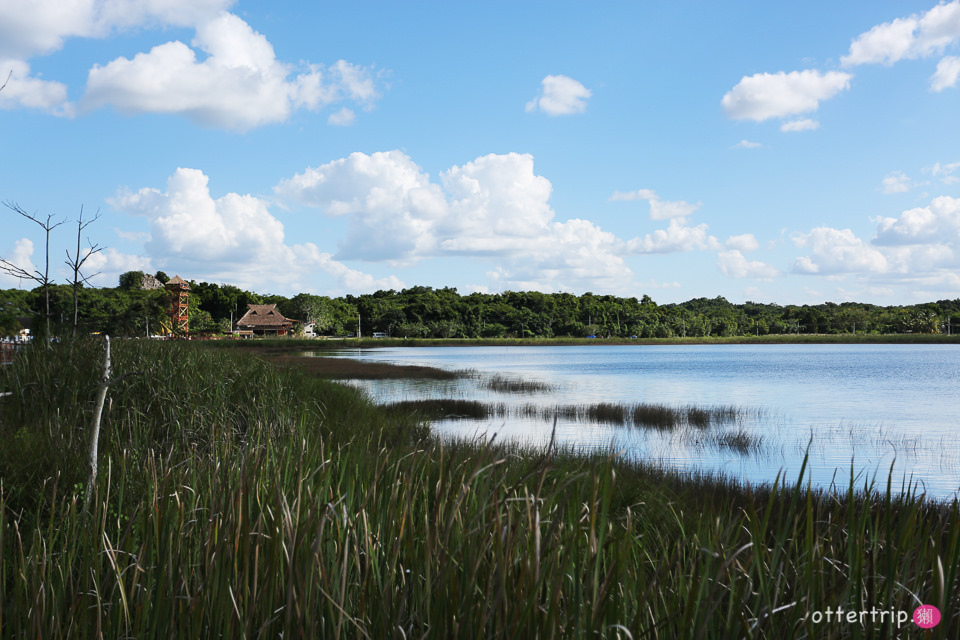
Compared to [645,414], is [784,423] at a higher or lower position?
lower

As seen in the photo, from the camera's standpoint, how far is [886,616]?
1.61m

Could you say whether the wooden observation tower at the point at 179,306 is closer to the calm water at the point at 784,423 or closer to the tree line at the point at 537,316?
the calm water at the point at 784,423

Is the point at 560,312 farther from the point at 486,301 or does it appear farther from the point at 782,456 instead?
A: the point at 782,456

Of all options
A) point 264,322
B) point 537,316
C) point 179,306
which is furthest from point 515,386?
point 264,322

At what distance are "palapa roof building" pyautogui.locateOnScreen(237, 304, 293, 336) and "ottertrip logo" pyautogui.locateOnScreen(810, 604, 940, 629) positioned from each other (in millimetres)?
104080

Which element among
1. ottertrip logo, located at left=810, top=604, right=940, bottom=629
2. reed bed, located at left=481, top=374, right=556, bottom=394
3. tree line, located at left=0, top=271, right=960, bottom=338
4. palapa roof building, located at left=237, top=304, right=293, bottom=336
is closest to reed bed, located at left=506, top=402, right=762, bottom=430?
reed bed, located at left=481, top=374, right=556, bottom=394

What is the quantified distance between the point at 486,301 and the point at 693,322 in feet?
122

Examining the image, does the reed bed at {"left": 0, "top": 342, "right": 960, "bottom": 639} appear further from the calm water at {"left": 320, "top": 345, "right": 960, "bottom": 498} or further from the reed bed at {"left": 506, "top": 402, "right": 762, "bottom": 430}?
the reed bed at {"left": 506, "top": 402, "right": 762, "bottom": 430}

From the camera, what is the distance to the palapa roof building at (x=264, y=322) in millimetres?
99938

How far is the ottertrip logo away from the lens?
1557 millimetres

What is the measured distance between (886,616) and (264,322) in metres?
105

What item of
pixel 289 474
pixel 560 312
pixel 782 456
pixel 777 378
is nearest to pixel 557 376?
pixel 777 378

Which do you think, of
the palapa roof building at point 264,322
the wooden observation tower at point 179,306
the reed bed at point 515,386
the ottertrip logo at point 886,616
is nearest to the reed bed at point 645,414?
the reed bed at point 515,386

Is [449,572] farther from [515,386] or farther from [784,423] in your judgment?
[515,386]
